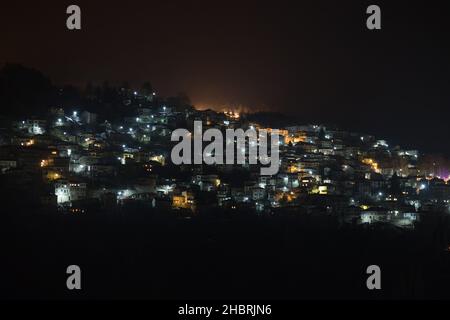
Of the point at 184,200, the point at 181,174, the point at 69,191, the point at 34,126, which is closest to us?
the point at 69,191

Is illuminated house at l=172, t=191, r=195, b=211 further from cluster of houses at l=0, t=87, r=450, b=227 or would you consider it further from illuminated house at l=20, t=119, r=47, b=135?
illuminated house at l=20, t=119, r=47, b=135

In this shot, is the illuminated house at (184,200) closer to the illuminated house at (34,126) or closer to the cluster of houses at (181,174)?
the cluster of houses at (181,174)

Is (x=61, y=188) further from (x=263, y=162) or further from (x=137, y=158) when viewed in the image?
(x=263, y=162)

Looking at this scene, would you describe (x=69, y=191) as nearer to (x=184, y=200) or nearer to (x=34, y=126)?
(x=184, y=200)

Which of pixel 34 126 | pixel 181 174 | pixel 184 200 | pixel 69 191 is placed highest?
pixel 34 126

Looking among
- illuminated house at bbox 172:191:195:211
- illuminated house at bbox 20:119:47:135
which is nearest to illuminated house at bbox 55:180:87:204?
illuminated house at bbox 172:191:195:211

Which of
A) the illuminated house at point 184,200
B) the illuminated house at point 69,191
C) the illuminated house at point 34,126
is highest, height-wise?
the illuminated house at point 34,126

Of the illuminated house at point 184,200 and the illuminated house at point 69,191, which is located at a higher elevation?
the illuminated house at point 69,191

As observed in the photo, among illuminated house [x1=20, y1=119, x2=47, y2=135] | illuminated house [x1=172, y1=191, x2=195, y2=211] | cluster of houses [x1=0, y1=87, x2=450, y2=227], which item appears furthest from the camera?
illuminated house [x1=20, y1=119, x2=47, y2=135]

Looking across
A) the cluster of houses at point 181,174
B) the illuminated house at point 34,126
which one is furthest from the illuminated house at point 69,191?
the illuminated house at point 34,126

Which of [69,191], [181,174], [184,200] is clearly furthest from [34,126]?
[184,200]
